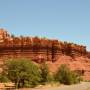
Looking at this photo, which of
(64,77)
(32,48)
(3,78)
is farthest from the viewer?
(32,48)

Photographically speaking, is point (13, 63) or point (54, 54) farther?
point (54, 54)

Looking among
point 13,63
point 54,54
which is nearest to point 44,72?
point 13,63

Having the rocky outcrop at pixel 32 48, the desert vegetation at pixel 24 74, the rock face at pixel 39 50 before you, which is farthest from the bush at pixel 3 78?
the rocky outcrop at pixel 32 48

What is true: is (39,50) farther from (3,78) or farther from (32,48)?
(3,78)

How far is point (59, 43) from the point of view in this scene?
295ft

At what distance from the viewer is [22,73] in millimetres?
51875

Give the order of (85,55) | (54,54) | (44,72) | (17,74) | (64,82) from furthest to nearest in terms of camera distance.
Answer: (85,55) → (54,54) → (64,82) → (44,72) → (17,74)

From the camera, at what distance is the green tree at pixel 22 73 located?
171ft

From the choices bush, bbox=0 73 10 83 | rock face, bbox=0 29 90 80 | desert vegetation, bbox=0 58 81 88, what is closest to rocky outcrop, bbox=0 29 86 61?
rock face, bbox=0 29 90 80

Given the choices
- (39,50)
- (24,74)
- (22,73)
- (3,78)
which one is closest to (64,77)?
(3,78)

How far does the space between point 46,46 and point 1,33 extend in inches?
506

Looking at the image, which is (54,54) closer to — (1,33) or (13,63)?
(1,33)

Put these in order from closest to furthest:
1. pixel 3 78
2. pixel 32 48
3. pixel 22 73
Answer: pixel 22 73 < pixel 3 78 < pixel 32 48

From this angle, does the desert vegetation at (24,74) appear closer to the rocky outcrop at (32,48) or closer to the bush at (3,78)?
the bush at (3,78)
